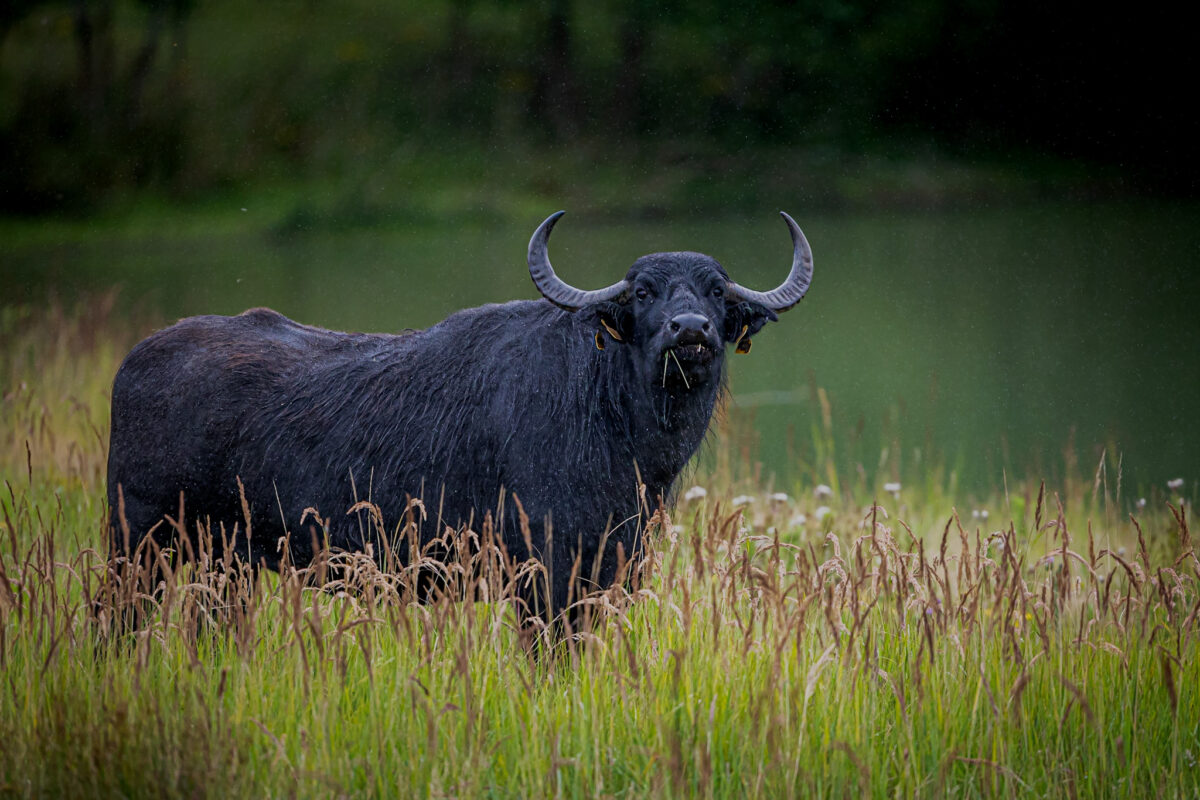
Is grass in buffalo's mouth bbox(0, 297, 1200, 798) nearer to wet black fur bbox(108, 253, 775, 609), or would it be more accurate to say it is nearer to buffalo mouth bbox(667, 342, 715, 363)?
wet black fur bbox(108, 253, 775, 609)

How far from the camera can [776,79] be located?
103 ft

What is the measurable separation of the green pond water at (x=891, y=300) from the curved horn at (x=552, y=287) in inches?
171

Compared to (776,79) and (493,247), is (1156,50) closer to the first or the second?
(776,79)

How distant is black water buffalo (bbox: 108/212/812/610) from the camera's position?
15.8ft

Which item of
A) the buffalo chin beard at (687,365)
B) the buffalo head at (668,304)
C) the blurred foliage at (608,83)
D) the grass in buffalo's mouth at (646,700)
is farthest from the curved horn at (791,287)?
the blurred foliage at (608,83)

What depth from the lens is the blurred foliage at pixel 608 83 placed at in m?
29.7

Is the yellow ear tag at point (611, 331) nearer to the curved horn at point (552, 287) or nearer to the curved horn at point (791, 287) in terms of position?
the curved horn at point (552, 287)

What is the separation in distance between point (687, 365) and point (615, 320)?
433 mm

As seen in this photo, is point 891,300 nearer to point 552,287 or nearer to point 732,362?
point 732,362

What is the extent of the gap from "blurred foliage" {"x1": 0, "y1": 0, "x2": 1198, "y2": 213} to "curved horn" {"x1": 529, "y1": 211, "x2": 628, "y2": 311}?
1043 inches

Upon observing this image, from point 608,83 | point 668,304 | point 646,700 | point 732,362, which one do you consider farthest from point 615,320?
point 608,83

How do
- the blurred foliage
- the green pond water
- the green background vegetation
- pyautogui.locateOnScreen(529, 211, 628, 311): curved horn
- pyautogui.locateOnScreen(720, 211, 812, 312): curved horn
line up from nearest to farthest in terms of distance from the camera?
1. the green background vegetation
2. pyautogui.locateOnScreen(529, 211, 628, 311): curved horn
3. pyautogui.locateOnScreen(720, 211, 812, 312): curved horn
4. the green pond water
5. the blurred foliage

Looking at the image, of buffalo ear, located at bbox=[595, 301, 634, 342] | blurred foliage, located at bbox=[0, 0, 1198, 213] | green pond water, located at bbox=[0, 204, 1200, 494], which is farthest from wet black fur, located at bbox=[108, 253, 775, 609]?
blurred foliage, located at bbox=[0, 0, 1198, 213]

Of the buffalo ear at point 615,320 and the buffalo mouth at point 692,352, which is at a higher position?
the buffalo ear at point 615,320
